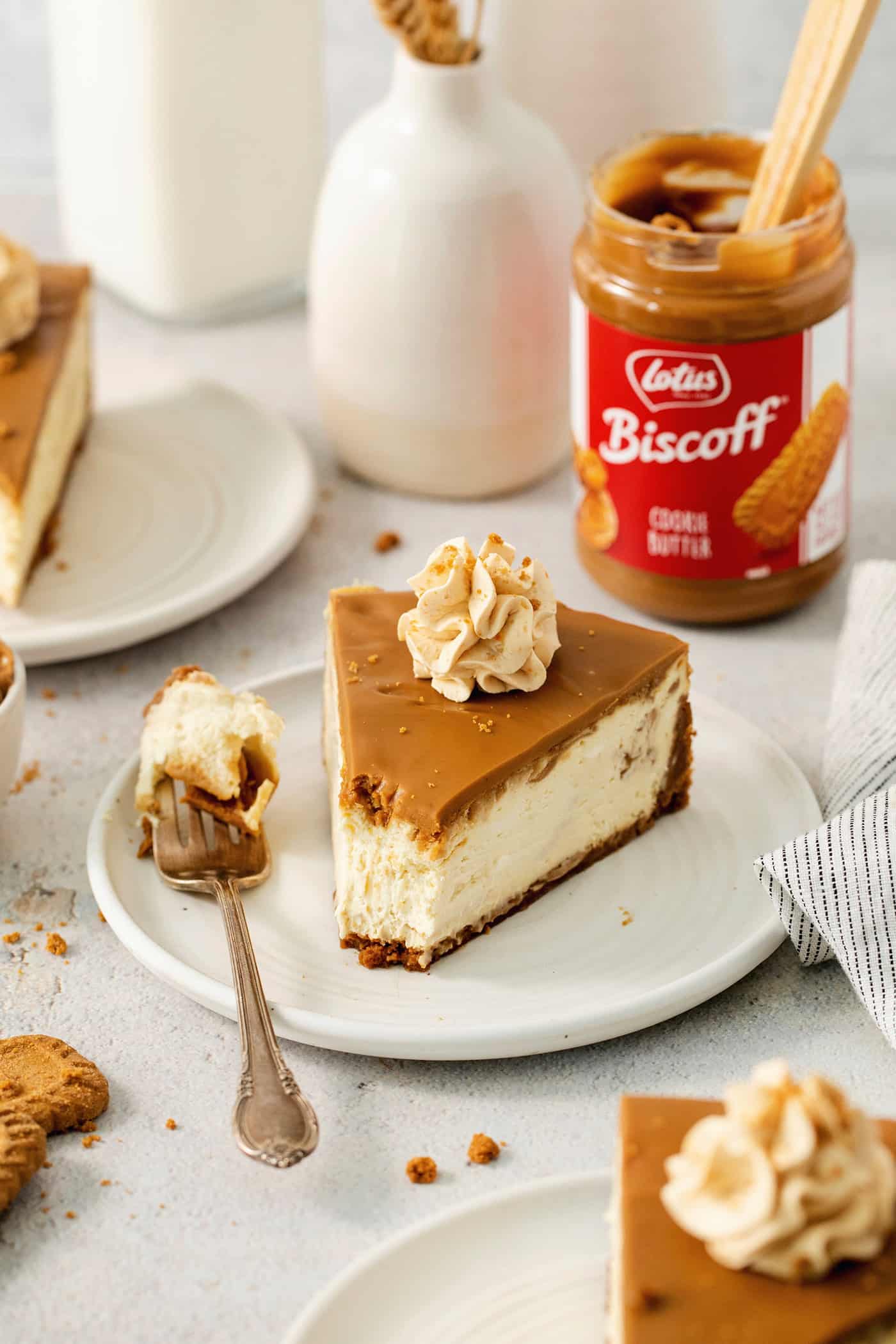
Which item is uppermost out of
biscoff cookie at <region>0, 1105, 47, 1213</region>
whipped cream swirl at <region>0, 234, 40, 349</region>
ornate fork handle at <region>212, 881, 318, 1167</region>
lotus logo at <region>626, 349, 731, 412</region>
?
lotus logo at <region>626, 349, 731, 412</region>

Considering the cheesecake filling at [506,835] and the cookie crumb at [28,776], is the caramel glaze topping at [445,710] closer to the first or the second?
the cheesecake filling at [506,835]

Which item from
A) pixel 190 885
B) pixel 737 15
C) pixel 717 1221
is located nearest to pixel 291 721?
pixel 190 885

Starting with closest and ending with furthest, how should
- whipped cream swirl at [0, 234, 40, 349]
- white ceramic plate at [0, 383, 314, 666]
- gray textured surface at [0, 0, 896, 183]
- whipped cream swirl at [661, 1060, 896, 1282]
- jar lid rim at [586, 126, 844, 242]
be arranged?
whipped cream swirl at [661, 1060, 896, 1282], jar lid rim at [586, 126, 844, 242], white ceramic plate at [0, 383, 314, 666], whipped cream swirl at [0, 234, 40, 349], gray textured surface at [0, 0, 896, 183]

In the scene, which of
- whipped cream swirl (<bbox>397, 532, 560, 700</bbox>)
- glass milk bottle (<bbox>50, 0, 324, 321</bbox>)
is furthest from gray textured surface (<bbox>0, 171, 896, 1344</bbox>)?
glass milk bottle (<bbox>50, 0, 324, 321</bbox>)

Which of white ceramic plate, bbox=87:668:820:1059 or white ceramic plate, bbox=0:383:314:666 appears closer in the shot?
white ceramic plate, bbox=87:668:820:1059

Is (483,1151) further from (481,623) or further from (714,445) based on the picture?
(714,445)

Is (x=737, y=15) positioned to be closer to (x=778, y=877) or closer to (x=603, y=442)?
(x=603, y=442)

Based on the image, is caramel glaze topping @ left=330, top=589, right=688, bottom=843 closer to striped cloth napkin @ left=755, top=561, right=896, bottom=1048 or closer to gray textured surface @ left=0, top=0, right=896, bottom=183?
striped cloth napkin @ left=755, top=561, right=896, bottom=1048
